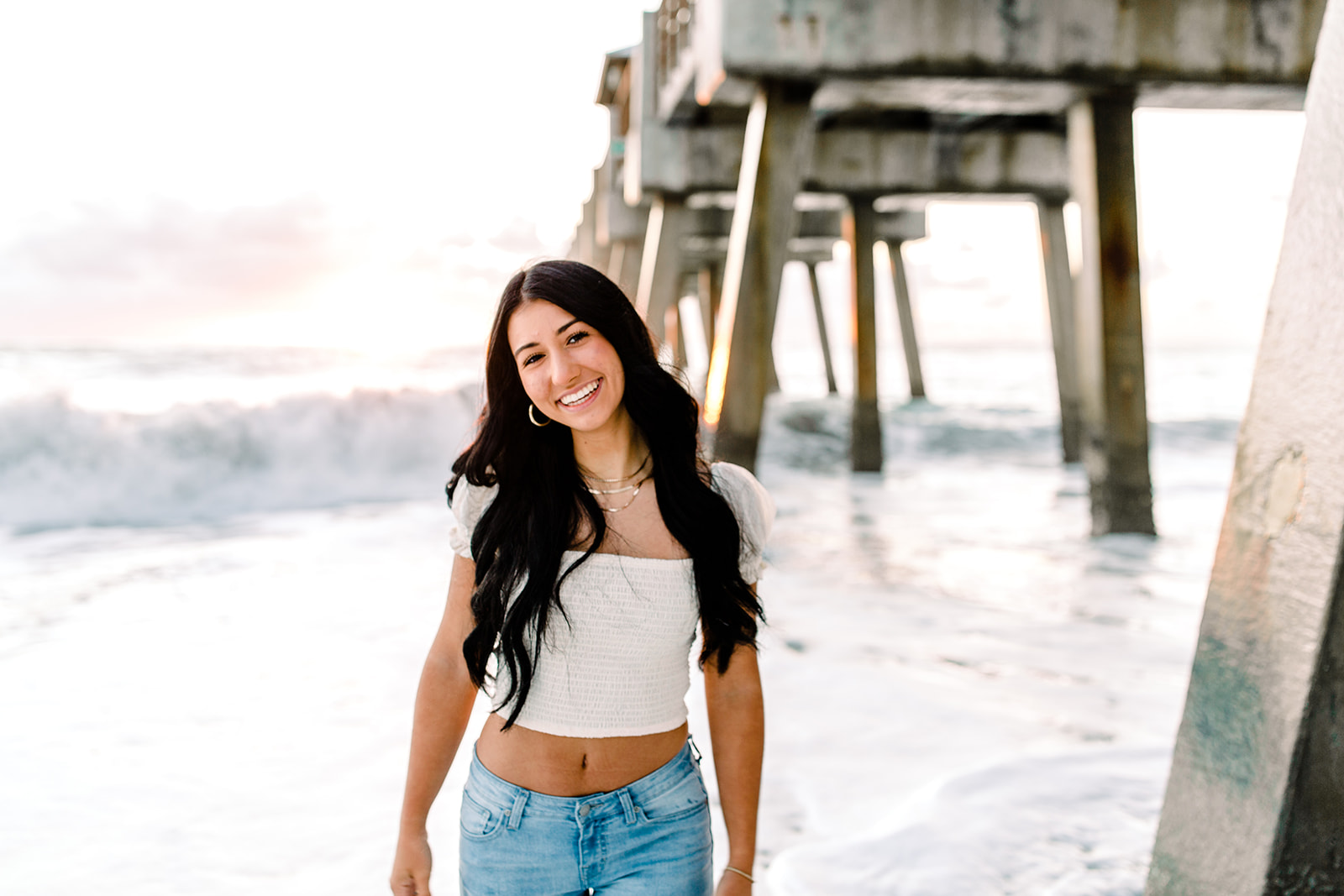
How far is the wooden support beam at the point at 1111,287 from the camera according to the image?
686 centimetres

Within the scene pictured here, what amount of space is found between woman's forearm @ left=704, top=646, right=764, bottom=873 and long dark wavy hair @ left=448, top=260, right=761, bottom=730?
0.10 feet

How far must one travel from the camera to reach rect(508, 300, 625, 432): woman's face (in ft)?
5.14

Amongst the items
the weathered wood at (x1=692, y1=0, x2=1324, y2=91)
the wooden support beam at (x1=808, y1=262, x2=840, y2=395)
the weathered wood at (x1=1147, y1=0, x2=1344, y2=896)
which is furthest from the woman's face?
the wooden support beam at (x1=808, y1=262, x2=840, y2=395)

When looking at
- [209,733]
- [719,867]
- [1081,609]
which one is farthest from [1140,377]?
[209,733]

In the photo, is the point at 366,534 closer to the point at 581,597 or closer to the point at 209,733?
the point at 209,733

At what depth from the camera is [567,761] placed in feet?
5.00

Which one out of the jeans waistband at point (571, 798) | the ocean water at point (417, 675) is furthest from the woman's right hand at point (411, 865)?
the ocean water at point (417, 675)

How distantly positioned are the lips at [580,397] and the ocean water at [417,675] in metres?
1.75

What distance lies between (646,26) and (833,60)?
6.65 meters

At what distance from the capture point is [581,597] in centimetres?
154

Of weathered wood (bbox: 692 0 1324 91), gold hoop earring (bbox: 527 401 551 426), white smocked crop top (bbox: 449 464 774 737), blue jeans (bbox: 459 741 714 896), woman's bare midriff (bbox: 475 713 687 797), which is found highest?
weathered wood (bbox: 692 0 1324 91)

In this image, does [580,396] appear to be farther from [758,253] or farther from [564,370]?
[758,253]

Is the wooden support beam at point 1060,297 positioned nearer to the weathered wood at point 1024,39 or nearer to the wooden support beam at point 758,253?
the weathered wood at point 1024,39

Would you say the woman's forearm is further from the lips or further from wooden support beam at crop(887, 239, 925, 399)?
wooden support beam at crop(887, 239, 925, 399)
